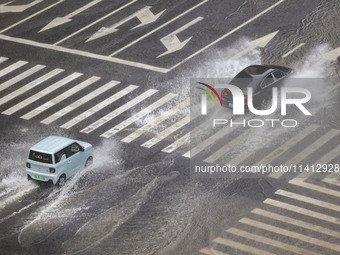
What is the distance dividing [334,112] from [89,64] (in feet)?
48.5

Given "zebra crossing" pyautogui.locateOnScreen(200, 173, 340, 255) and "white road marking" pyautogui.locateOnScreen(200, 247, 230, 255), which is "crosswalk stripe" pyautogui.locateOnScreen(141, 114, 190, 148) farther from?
"white road marking" pyautogui.locateOnScreen(200, 247, 230, 255)

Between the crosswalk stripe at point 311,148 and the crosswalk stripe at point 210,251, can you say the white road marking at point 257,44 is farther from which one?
the crosswalk stripe at point 210,251

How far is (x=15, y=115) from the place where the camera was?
143 ft

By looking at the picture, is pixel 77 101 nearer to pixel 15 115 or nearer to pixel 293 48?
pixel 15 115

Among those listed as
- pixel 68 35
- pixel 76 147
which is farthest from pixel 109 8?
pixel 76 147

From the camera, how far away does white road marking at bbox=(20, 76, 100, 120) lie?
43719 millimetres

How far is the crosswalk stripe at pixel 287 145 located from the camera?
3859 cm

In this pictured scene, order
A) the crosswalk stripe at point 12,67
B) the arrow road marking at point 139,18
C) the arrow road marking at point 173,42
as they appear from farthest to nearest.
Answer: the arrow road marking at point 139,18, the arrow road marking at point 173,42, the crosswalk stripe at point 12,67

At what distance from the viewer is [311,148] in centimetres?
3938

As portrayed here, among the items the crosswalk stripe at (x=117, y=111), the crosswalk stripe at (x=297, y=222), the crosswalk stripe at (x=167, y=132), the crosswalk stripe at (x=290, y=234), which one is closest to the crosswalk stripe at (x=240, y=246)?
the crosswalk stripe at (x=290, y=234)

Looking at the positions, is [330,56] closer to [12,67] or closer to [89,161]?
[89,161]

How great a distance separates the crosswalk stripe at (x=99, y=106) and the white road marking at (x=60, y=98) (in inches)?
82.0

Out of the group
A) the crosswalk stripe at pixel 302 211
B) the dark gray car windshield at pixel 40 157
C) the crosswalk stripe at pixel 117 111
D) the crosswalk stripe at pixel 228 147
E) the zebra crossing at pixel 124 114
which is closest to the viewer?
the crosswalk stripe at pixel 302 211

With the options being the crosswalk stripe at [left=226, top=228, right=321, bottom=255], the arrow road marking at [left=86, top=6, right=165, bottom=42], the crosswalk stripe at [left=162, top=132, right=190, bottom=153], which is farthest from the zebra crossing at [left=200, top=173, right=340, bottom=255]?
the arrow road marking at [left=86, top=6, right=165, bottom=42]
